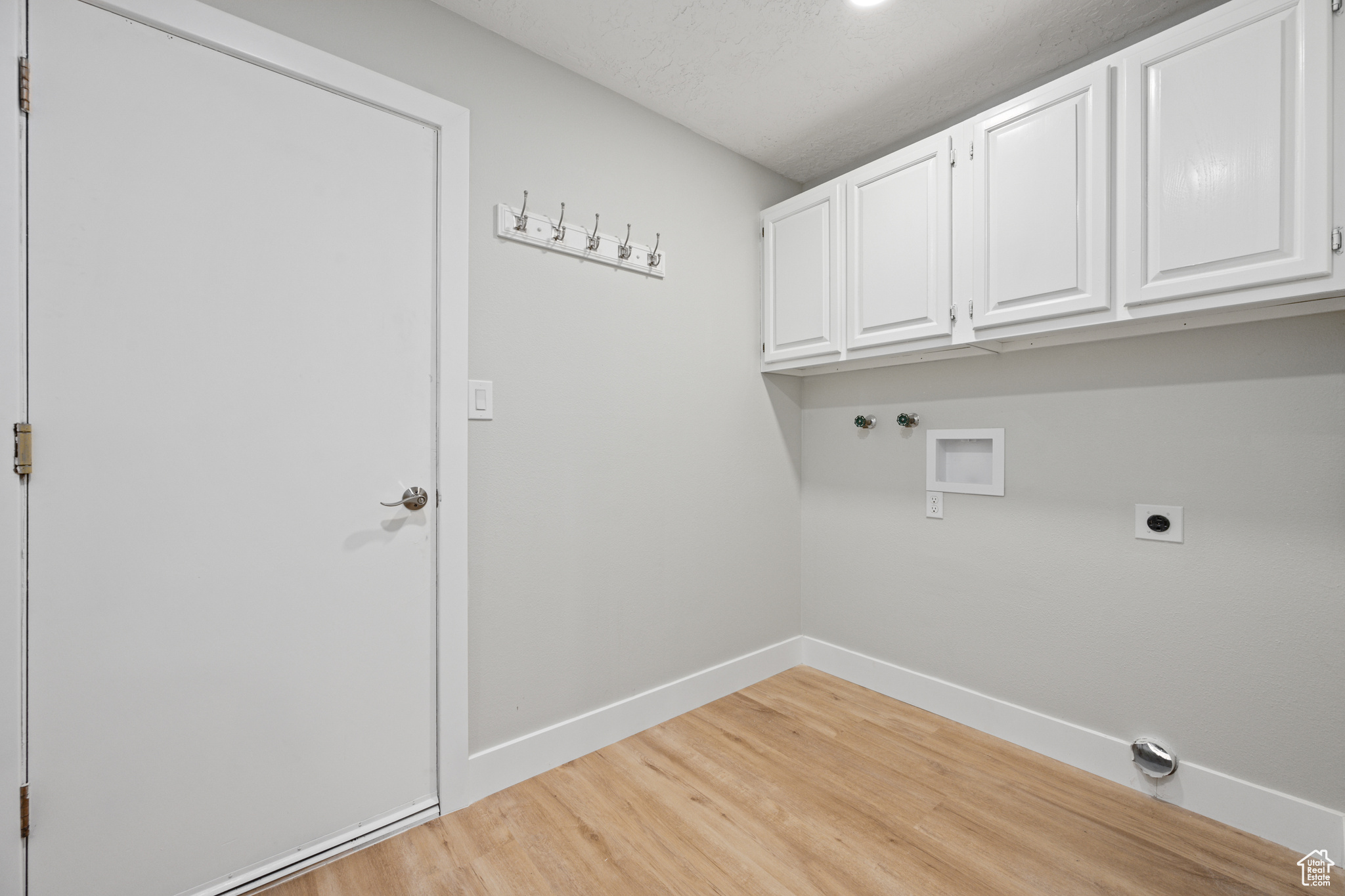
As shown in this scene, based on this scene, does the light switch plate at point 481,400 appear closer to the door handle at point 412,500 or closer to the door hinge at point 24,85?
the door handle at point 412,500

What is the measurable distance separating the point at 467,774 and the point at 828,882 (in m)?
1.10

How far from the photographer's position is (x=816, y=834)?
1638 millimetres

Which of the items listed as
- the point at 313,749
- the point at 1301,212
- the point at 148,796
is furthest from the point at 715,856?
the point at 1301,212

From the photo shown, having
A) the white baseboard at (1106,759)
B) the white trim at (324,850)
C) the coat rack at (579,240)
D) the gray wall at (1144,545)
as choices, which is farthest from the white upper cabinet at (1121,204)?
the white trim at (324,850)

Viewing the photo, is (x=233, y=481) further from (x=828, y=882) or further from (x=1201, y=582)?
(x=1201, y=582)

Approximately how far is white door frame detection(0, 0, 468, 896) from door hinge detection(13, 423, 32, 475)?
0.04 ft

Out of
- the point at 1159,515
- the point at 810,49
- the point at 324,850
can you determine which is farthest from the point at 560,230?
the point at 1159,515

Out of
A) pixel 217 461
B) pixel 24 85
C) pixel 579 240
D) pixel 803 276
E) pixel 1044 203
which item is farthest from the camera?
pixel 803 276

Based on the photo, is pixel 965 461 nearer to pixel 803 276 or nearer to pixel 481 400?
pixel 803 276

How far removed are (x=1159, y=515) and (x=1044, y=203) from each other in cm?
106

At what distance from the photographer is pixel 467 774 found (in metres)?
1.77

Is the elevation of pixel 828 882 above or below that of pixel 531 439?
below

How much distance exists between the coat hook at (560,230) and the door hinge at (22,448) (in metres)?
1.41

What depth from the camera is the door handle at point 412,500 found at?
163 cm
